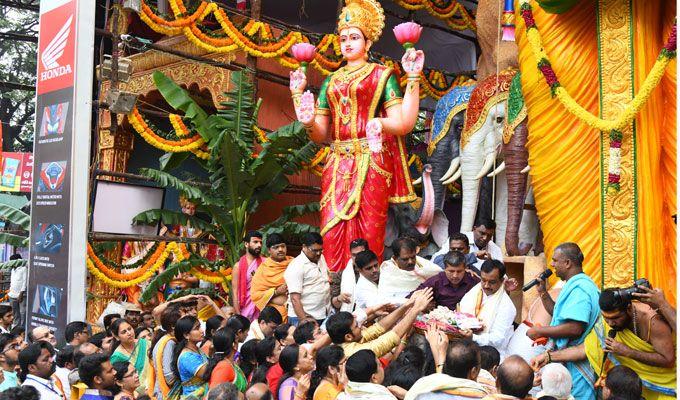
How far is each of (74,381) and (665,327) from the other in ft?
10.6

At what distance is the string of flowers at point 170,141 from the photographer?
390 inches

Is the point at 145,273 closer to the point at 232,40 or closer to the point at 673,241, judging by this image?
the point at 232,40

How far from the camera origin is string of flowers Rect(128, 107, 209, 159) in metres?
9.91

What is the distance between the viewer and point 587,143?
6984 mm

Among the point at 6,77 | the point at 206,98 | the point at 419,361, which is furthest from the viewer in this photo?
the point at 6,77

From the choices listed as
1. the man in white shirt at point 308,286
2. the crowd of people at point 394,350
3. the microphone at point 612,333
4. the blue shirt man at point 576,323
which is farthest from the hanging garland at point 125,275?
the microphone at point 612,333

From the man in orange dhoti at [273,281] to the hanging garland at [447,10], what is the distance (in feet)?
16.7

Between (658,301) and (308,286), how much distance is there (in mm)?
3305

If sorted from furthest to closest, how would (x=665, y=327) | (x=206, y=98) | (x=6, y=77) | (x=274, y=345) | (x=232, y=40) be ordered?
(x=6, y=77)
(x=206, y=98)
(x=232, y=40)
(x=274, y=345)
(x=665, y=327)

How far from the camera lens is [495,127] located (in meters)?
9.30

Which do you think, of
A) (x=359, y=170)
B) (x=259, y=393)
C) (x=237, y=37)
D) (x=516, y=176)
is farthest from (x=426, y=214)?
(x=259, y=393)

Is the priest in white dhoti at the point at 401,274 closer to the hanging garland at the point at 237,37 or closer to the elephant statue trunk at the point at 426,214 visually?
the elephant statue trunk at the point at 426,214

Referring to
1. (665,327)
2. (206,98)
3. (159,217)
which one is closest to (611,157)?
(665,327)

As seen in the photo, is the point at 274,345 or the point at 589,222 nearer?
the point at 274,345
